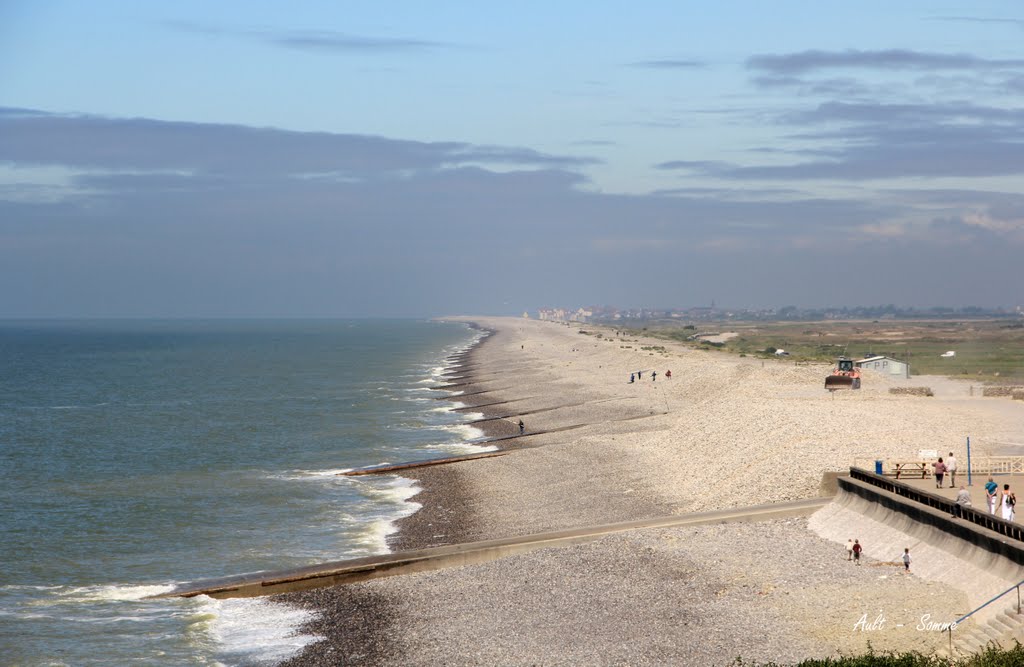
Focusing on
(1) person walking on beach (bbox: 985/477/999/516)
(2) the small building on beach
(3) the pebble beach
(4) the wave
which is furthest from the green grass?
(2) the small building on beach

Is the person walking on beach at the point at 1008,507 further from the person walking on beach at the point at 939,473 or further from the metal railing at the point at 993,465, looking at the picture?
the metal railing at the point at 993,465

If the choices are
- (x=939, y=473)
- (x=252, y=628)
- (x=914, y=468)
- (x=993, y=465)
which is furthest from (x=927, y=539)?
(x=252, y=628)

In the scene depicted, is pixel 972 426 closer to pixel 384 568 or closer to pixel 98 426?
pixel 384 568

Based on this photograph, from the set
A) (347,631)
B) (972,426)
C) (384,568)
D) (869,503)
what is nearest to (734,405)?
(972,426)

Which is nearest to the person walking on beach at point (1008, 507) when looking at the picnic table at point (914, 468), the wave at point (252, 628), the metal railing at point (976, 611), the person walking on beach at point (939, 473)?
the metal railing at point (976, 611)

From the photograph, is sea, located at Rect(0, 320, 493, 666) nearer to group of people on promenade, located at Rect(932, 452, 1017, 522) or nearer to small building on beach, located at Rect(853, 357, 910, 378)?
group of people on promenade, located at Rect(932, 452, 1017, 522)

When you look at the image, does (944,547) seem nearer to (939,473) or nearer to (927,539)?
(927,539)
